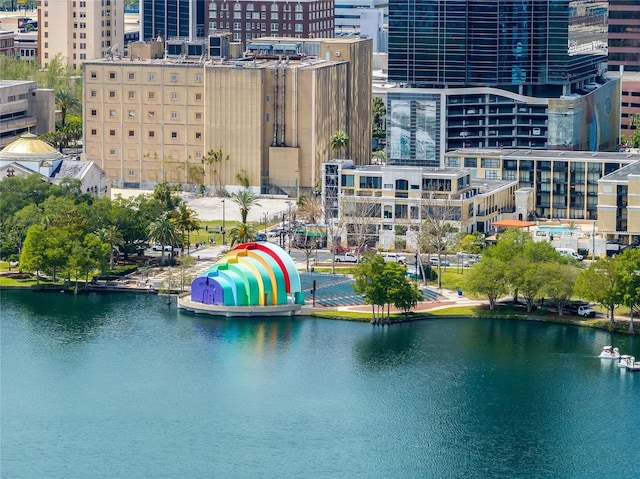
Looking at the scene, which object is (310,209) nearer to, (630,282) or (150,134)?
(150,134)

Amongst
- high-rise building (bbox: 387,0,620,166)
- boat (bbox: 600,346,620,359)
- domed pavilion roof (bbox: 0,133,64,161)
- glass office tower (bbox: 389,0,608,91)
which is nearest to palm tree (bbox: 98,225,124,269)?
domed pavilion roof (bbox: 0,133,64,161)

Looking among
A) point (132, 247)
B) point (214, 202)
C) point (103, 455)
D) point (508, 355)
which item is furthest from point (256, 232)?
point (103, 455)

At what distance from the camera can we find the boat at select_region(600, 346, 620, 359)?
5192 inches

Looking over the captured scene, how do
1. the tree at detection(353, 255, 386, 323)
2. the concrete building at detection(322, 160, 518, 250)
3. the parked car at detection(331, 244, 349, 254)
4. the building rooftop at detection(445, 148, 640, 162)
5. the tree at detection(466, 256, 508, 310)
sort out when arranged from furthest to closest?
1. the building rooftop at detection(445, 148, 640, 162)
2. the concrete building at detection(322, 160, 518, 250)
3. the parked car at detection(331, 244, 349, 254)
4. the tree at detection(466, 256, 508, 310)
5. the tree at detection(353, 255, 386, 323)

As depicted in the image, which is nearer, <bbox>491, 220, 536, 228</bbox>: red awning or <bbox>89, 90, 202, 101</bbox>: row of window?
<bbox>491, 220, 536, 228</bbox>: red awning

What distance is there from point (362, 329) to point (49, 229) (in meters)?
28.5

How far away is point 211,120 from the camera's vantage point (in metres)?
190

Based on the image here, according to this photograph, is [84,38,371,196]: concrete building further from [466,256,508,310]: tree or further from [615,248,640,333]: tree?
[615,248,640,333]: tree

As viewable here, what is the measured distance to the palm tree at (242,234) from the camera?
159000 mm

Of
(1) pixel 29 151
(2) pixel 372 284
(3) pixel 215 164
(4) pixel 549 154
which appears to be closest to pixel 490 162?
(4) pixel 549 154

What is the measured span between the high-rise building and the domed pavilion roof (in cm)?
3591

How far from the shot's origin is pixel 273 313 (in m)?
145

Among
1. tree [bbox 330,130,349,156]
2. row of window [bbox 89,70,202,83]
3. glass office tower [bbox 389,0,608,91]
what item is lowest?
tree [bbox 330,130,349,156]

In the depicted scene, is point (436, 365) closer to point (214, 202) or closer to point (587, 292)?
point (587, 292)
